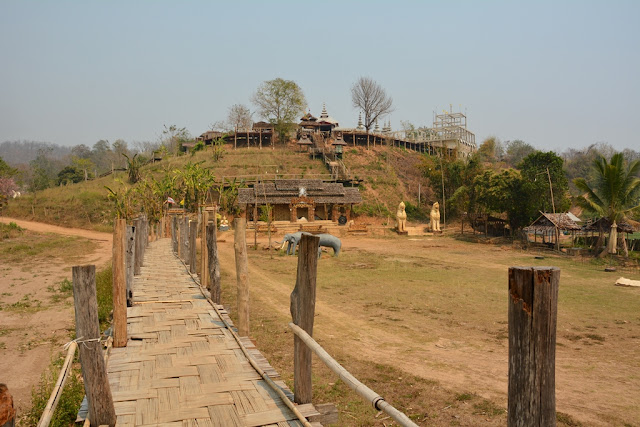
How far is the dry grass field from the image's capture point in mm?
5727

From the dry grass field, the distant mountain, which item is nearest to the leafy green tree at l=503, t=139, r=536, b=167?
the dry grass field

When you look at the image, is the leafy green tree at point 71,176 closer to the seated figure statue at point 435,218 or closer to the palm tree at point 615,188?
the seated figure statue at point 435,218

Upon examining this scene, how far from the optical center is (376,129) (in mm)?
60125

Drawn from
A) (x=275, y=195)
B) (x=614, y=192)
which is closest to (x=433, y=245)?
(x=614, y=192)

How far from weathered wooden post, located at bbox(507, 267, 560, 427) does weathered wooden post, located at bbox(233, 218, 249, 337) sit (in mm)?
4792

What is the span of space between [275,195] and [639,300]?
23028 mm

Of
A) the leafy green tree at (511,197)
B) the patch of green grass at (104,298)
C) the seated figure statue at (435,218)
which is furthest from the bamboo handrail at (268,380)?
the seated figure statue at (435,218)

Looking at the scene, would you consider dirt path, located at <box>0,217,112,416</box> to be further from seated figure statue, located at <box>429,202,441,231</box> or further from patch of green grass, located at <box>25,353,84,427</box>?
seated figure statue, located at <box>429,202,441,231</box>

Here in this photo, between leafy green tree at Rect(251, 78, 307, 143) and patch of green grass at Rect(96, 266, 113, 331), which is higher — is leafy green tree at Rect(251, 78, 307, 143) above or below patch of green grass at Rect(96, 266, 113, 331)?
above

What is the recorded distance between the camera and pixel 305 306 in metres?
4.32

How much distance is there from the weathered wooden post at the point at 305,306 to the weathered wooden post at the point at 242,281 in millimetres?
2252

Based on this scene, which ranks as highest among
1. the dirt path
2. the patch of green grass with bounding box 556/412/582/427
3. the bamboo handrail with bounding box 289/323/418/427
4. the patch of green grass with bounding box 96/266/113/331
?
the bamboo handrail with bounding box 289/323/418/427

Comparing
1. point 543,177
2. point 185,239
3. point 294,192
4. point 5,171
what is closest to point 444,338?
point 185,239

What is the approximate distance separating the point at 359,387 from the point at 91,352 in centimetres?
215
